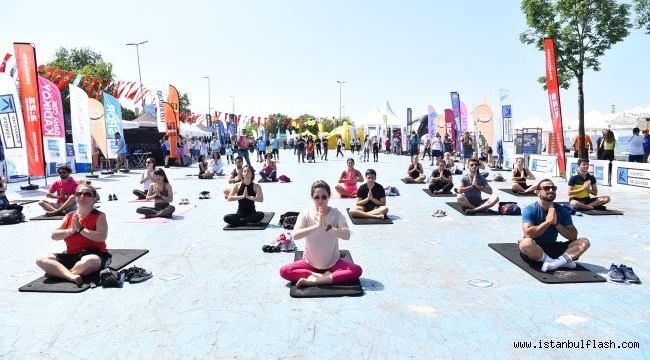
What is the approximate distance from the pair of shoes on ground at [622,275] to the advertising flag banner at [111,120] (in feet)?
62.4

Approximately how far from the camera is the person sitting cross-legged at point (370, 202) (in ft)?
29.3

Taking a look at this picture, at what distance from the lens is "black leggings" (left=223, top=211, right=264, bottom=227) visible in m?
8.41

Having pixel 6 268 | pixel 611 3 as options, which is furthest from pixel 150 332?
pixel 611 3

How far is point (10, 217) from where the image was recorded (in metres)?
8.99

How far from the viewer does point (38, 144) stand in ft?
45.7

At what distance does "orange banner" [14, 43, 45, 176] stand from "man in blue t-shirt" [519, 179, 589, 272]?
14055 mm

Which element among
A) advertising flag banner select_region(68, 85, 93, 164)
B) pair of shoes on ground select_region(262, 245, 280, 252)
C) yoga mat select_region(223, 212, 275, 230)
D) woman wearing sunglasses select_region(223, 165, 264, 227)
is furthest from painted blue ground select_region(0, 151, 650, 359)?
advertising flag banner select_region(68, 85, 93, 164)

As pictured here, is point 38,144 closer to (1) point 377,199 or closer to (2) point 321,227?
(1) point 377,199

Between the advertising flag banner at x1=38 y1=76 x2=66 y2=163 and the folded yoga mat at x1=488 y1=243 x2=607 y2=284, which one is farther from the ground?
the advertising flag banner at x1=38 y1=76 x2=66 y2=163

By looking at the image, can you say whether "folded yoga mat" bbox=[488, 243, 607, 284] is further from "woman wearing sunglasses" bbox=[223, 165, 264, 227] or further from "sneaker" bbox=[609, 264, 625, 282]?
"woman wearing sunglasses" bbox=[223, 165, 264, 227]

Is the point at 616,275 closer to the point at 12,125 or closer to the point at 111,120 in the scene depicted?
the point at 12,125

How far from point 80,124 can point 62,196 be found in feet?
28.3

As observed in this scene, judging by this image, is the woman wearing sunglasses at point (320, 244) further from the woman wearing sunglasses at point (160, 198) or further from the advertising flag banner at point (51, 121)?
the advertising flag banner at point (51, 121)

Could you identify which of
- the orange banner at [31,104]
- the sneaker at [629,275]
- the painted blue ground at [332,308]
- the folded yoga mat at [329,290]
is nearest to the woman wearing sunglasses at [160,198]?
the painted blue ground at [332,308]
